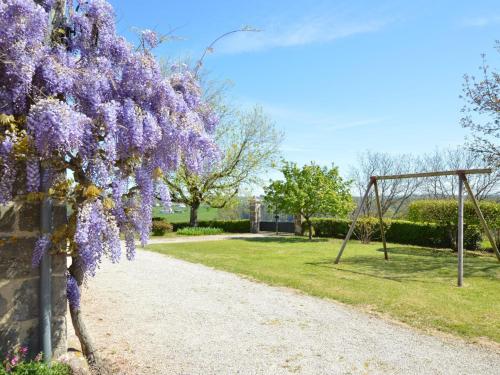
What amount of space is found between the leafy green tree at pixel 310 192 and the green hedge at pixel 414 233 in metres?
1.64

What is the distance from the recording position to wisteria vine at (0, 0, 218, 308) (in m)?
3.51

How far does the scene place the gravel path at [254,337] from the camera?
186 inches

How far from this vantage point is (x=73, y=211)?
13.2ft

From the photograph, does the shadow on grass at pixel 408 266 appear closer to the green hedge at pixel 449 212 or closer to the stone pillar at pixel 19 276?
the green hedge at pixel 449 212

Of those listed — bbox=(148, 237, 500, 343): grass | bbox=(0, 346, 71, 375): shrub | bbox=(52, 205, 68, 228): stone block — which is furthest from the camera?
bbox=(148, 237, 500, 343): grass

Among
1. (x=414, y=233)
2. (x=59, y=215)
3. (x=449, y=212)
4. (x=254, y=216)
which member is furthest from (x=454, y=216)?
(x=59, y=215)

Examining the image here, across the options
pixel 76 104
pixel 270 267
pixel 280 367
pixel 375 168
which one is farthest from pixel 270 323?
pixel 375 168

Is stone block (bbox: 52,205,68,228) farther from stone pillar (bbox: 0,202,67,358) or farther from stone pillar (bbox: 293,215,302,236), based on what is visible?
stone pillar (bbox: 293,215,302,236)

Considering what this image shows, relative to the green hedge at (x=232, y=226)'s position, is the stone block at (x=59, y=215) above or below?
above

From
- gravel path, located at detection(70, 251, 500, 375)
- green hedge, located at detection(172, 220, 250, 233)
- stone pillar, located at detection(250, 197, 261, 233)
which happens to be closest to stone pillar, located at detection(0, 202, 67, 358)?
gravel path, located at detection(70, 251, 500, 375)

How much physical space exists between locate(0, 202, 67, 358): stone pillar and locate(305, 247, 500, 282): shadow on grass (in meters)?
8.30

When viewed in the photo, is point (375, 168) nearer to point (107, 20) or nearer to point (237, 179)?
point (237, 179)

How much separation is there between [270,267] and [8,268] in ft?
27.5

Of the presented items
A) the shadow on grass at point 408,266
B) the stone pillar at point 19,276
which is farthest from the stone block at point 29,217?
the shadow on grass at point 408,266
